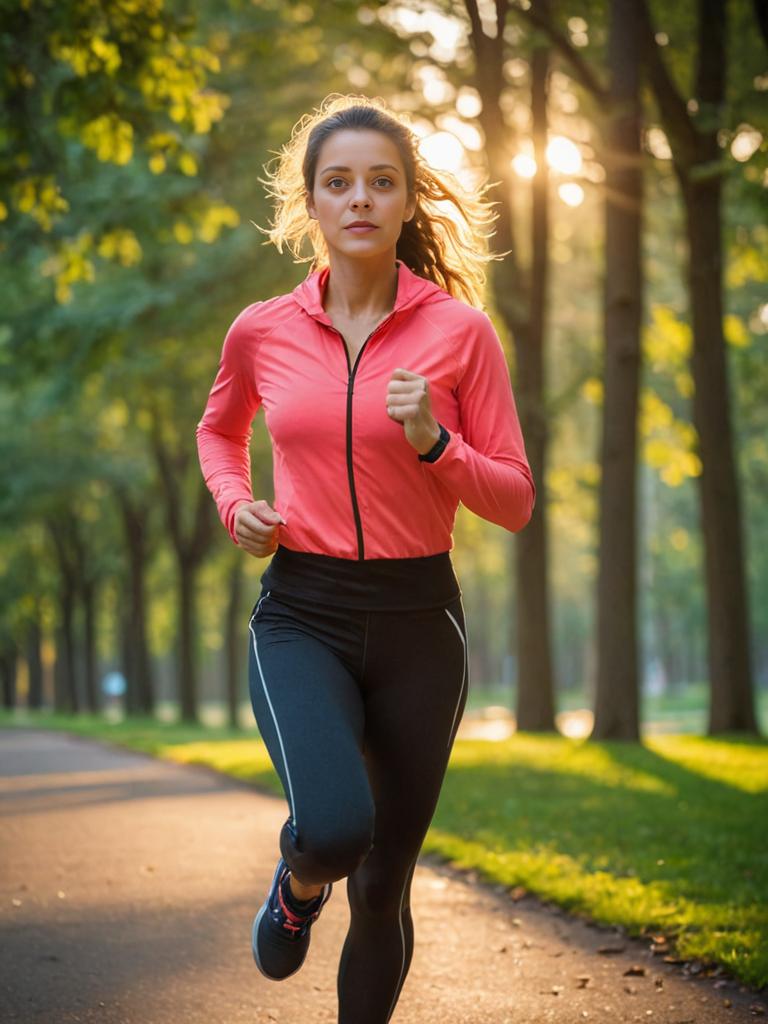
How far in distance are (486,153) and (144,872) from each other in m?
10.4

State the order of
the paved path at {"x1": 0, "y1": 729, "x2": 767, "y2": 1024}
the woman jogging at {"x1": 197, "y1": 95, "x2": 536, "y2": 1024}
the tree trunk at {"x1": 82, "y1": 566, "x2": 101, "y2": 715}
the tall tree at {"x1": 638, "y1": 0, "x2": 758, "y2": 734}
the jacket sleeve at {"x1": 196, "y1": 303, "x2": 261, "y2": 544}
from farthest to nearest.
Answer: the tree trunk at {"x1": 82, "y1": 566, "x2": 101, "y2": 715}
the tall tree at {"x1": 638, "y1": 0, "x2": 758, "y2": 734}
the paved path at {"x1": 0, "y1": 729, "x2": 767, "y2": 1024}
the jacket sleeve at {"x1": 196, "y1": 303, "x2": 261, "y2": 544}
the woman jogging at {"x1": 197, "y1": 95, "x2": 536, "y2": 1024}

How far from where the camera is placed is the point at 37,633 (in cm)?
4559

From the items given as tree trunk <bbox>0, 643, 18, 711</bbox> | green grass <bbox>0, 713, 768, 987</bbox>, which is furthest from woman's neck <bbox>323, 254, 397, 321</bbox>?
tree trunk <bbox>0, 643, 18, 711</bbox>

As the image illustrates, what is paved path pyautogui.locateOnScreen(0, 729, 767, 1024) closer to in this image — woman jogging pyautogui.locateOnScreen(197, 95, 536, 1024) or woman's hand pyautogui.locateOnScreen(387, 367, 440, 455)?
woman jogging pyautogui.locateOnScreen(197, 95, 536, 1024)

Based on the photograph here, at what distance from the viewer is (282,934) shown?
3629 mm

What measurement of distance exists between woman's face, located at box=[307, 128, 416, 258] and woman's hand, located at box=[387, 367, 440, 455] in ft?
1.95

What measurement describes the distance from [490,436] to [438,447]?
0.27m

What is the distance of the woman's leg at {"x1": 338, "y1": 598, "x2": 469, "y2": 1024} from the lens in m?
3.53

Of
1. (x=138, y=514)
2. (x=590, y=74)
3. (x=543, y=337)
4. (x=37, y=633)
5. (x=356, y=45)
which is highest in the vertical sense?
(x=356, y=45)

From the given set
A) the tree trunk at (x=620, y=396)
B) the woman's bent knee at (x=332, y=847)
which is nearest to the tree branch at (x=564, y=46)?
the tree trunk at (x=620, y=396)

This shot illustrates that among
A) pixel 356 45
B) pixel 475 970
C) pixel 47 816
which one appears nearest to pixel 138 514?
pixel 356 45

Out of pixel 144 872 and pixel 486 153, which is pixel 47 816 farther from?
pixel 486 153

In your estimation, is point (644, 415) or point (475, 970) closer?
point (475, 970)

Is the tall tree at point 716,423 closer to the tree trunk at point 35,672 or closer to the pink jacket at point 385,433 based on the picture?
the pink jacket at point 385,433
